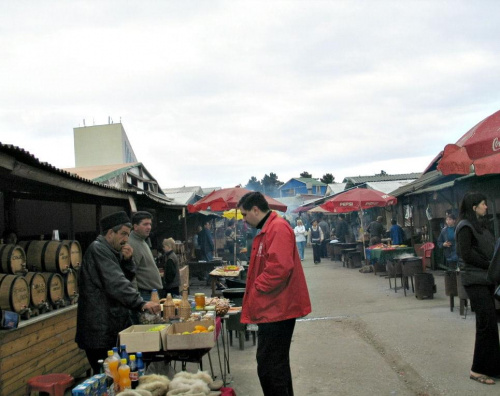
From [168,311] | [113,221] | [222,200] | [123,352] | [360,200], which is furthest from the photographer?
[360,200]

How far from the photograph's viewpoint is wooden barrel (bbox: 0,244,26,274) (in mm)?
5633

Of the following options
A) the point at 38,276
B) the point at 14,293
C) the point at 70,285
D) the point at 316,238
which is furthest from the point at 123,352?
the point at 316,238

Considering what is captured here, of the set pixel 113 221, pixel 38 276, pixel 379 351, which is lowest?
pixel 379 351

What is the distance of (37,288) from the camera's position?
5902 mm

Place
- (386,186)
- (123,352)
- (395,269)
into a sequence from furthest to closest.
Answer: (386,186) < (395,269) < (123,352)

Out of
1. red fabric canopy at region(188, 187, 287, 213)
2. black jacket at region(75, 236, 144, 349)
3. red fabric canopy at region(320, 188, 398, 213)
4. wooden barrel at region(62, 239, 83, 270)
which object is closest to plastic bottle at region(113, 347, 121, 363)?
black jacket at region(75, 236, 144, 349)

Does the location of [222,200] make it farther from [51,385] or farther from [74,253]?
[51,385]

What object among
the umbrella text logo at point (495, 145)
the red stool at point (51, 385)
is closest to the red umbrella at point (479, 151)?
the umbrella text logo at point (495, 145)

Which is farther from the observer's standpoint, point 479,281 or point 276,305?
point 479,281

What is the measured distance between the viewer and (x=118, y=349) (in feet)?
14.0

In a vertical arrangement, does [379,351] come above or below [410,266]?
below

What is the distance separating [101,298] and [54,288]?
1.97 m

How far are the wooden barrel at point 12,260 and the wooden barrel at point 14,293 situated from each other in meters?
0.22

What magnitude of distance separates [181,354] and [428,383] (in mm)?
2994
